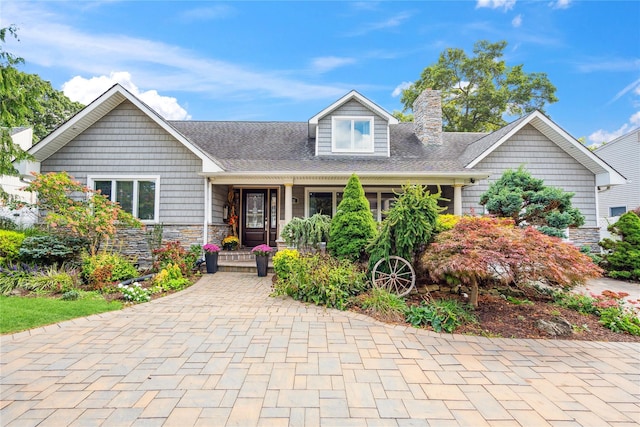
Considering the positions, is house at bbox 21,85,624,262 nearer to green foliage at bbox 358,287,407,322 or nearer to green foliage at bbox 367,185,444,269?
green foliage at bbox 367,185,444,269

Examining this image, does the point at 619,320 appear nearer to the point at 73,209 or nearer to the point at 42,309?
the point at 42,309

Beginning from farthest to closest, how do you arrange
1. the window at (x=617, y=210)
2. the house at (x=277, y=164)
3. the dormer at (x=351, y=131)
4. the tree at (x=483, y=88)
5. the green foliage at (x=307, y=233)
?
the tree at (x=483, y=88) → the window at (x=617, y=210) → the dormer at (x=351, y=131) → the house at (x=277, y=164) → the green foliage at (x=307, y=233)

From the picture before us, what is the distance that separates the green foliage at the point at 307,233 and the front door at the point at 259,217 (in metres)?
4.20

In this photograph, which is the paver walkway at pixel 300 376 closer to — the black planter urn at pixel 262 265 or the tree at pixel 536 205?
the black planter urn at pixel 262 265

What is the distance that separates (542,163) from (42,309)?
14.0m

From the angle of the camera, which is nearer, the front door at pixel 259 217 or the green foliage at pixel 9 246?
the green foliage at pixel 9 246

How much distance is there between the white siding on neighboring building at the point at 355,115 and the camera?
1087 centimetres

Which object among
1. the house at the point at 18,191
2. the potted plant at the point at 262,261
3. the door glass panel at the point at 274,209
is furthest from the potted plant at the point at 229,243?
the house at the point at 18,191

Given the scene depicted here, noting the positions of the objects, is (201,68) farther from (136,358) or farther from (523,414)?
(523,414)

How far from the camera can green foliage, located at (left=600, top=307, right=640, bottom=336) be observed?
4314 millimetres

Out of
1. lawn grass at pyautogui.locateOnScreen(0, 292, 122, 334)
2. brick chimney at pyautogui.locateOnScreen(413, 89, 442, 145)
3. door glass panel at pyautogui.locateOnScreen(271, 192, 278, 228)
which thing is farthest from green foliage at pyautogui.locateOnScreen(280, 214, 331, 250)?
brick chimney at pyautogui.locateOnScreen(413, 89, 442, 145)

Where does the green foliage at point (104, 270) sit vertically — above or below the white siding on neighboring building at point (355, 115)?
below

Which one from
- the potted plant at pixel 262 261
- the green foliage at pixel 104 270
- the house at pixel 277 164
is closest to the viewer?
the green foliage at pixel 104 270

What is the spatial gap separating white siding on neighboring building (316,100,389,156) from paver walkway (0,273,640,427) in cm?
757
